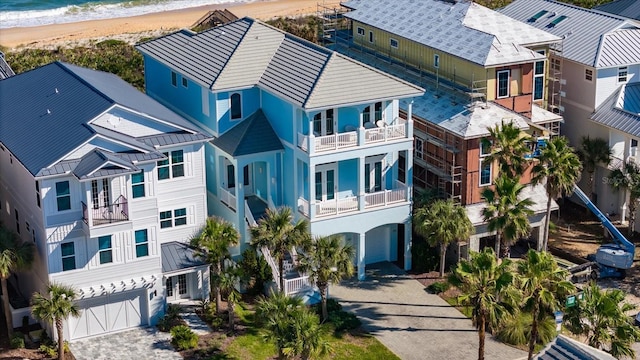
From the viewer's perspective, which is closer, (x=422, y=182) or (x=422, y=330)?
(x=422, y=330)

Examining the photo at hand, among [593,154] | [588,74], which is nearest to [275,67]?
[588,74]

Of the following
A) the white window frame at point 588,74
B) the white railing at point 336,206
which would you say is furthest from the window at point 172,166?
the white window frame at point 588,74

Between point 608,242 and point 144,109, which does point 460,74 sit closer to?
point 608,242

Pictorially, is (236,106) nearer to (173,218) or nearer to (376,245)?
(173,218)

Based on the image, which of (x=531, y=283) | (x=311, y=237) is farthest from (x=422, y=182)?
(x=531, y=283)

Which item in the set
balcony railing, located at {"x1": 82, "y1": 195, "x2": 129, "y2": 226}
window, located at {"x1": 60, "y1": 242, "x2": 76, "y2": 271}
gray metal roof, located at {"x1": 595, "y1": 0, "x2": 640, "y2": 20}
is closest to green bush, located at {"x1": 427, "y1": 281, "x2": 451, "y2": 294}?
balcony railing, located at {"x1": 82, "y1": 195, "x2": 129, "y2": 226}

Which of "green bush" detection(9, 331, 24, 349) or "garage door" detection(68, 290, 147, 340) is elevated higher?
"garage door" detection(68, 290, 147, 340)

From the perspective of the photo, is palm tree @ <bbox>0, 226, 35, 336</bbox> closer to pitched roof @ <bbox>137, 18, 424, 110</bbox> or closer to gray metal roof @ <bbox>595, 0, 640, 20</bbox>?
pitched roof @ <bbox>137, 18, 424, 110</bbox>
